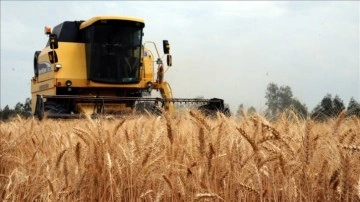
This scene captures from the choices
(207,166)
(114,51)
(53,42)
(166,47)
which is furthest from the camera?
(166,47)

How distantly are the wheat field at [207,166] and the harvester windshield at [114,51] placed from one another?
350 inches

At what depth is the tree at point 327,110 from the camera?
2.96m

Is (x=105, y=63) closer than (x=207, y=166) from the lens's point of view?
No

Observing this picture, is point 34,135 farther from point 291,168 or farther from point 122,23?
point 122,23

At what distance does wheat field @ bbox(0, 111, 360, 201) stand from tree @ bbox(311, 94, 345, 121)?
1.15 ft

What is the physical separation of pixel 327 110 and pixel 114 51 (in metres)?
8.50

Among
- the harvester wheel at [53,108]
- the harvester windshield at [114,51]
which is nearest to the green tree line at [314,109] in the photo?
the harvester wheel at [53,108]

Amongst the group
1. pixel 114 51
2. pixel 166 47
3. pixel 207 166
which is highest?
pixel 166 47

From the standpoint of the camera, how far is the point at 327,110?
369 cm

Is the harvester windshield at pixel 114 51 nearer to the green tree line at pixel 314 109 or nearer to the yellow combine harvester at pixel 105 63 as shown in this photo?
the yellow combine harvester at pixel 105 63

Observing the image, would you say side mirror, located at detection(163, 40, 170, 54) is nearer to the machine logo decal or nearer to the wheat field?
the machine logo decal

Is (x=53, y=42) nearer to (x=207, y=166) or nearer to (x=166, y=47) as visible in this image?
(x=166, y=47)

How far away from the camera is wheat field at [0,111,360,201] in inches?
73.5

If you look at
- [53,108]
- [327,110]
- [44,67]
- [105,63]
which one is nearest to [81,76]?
[105,63]
